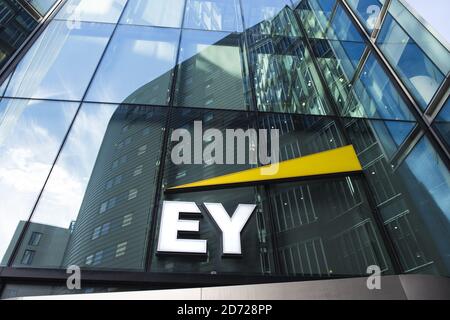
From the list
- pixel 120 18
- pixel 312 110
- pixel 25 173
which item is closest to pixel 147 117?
pixel 25 173

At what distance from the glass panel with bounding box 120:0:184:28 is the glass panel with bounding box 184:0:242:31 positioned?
0.37 meters

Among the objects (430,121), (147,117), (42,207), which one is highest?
(147,117)

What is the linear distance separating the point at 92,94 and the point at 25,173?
288 cm

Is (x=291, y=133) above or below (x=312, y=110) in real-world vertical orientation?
below

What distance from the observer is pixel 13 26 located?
979cm

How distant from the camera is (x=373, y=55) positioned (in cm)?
911

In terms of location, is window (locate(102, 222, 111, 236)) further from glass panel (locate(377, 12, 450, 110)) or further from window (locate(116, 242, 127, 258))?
glass panel (locate(377, 12, 450, 110))

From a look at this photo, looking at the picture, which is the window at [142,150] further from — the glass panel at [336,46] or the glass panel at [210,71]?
the glass panel at [336,46]

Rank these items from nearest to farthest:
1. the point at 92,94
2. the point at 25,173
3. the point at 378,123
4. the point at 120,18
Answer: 1. the point at 25,173
2. the point at 378,123
3. the point at 92,94
4. the point at 120,18

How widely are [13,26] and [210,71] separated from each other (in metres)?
5.63

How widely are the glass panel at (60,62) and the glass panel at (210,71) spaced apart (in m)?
2.51

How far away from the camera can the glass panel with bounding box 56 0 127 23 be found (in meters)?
11.6

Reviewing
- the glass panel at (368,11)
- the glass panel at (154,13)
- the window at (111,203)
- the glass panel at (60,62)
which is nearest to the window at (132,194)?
the window at (111,203)

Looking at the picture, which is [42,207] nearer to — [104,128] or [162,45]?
[104,128]
